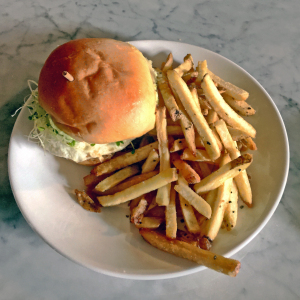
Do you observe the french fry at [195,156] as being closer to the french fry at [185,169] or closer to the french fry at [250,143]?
the french fry at [185,169]

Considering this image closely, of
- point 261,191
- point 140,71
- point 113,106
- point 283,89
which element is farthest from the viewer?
point 283,89

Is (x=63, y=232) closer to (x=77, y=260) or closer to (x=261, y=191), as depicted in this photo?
(x=77, y=260)

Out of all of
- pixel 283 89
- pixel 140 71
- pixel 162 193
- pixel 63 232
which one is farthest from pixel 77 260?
pixel 283 89

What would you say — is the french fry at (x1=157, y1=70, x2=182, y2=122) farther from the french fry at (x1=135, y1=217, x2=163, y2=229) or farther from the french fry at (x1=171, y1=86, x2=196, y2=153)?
the french fry at (x1=135, y1=217, x2=163, y2=229)

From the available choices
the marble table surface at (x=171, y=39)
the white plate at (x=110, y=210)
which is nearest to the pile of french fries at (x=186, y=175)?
the white plate at (x=110, y=210)

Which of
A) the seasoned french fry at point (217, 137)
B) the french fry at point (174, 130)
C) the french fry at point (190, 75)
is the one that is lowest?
the french fry at point (174, 130)

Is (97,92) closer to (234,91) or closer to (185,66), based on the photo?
(185,66)

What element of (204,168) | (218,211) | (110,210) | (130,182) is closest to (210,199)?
(218,211)

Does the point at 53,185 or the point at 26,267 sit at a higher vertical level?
the point at 53,185
